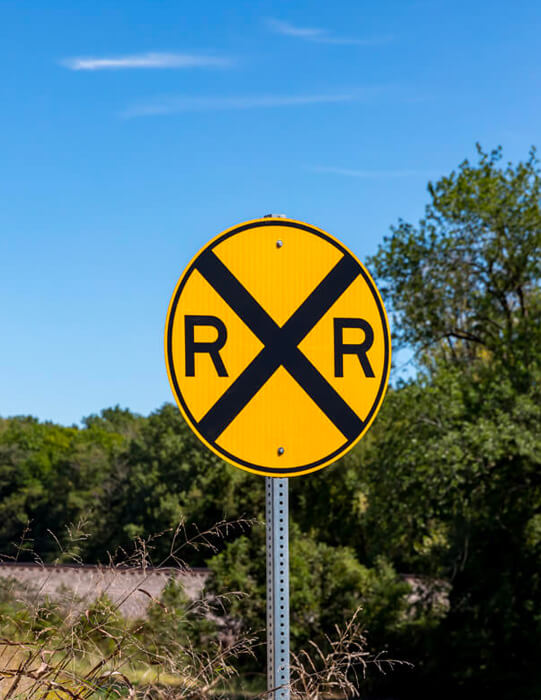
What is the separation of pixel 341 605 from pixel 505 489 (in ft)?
29.0

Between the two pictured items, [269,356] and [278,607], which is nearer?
[278,607]

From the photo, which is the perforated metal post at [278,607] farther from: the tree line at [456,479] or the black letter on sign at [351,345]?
the tree line at [456,479]

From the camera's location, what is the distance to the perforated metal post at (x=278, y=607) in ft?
7.84

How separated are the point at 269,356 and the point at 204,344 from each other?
0.20 metres

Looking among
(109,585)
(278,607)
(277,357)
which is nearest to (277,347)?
(277,357)

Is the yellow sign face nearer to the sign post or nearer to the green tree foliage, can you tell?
the sign post

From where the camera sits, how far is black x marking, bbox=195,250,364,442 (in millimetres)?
2496

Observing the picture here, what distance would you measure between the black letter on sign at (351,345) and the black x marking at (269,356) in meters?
0.06

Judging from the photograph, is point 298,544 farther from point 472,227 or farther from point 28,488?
point 28,488

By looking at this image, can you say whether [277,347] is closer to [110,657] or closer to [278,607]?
[278,607]

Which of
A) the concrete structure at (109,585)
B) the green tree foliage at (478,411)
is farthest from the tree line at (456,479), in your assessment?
the concrete structure at (109,585)

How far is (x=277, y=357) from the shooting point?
2.54 metres

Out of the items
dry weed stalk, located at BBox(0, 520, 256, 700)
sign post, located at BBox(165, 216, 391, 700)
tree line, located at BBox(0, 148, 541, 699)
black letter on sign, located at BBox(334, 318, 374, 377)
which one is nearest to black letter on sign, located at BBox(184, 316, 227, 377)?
sign post, located at BBox(165, 216, 391, 700)

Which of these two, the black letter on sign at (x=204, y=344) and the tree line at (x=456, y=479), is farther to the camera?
the tree line at (x=456, y=479)
